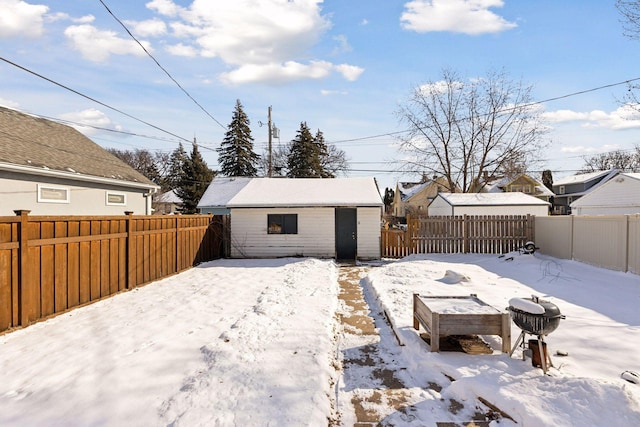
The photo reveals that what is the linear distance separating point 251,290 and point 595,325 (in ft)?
20.4

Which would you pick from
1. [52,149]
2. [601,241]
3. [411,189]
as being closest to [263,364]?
[601,241]

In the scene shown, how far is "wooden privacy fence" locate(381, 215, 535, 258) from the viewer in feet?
42.6

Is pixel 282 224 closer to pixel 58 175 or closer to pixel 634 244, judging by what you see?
pixel 58 175

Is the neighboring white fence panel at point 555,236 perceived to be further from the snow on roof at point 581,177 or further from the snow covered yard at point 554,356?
the snow on roof at point 581,177

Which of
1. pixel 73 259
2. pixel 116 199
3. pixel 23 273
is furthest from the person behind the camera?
pixel 116 199

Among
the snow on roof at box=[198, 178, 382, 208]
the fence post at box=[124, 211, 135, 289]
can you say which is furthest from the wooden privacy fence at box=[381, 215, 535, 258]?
the fence post at box=[124, 211, 135, 289]

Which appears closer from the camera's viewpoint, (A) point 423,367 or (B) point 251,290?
(A) point 423,367

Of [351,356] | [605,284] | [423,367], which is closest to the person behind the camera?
[423,367]

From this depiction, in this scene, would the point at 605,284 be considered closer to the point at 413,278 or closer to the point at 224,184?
the point at 413,278

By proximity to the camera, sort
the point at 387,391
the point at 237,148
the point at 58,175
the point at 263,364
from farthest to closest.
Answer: the point at 237,148
the point at 58,175
the point at 263,364
the point at 387,391

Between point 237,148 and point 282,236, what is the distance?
24674 mm

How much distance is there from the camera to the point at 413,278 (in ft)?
29.1

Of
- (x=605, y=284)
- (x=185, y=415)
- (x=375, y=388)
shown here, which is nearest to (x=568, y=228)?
(x=605, y=284)

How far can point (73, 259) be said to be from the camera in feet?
20.0
